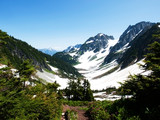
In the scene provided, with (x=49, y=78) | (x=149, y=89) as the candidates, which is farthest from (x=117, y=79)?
(x=149, y=89)

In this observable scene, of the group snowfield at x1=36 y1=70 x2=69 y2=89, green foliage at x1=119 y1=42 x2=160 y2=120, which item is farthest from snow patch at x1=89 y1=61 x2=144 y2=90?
green foliage at x1=119 y1=42 x2=160 y2=120

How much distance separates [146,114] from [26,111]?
27.0 ft

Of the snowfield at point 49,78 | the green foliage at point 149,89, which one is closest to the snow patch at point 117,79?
the snowfield at point 49,78

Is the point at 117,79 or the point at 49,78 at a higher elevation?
the point at 49,78

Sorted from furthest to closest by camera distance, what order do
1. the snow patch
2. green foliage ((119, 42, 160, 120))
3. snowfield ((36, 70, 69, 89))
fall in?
snowfield ((36, 70, 69, 89)) < the snow patch < green foliage ((119, 42, 160, 120))

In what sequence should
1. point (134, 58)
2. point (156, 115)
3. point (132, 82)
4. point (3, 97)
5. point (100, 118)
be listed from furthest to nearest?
1. point (134, 58)
2. point (100, 118)
3. point (132, 82)
4. point (156, 115)
5. point (3, 97)

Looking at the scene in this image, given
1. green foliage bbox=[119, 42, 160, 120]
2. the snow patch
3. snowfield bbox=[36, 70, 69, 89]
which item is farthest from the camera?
snowfield bbox=[36, 70, 69, 89]

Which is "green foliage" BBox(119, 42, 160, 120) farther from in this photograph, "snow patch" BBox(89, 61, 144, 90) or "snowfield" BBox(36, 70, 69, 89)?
"snowfield" BBox(36, 70, 69, 89)

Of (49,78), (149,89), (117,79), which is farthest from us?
(49,78)

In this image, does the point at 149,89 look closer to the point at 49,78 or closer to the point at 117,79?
the point at 117,79

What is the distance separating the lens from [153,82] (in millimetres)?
9445

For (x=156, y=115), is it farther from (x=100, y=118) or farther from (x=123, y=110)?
(x=100, y=118)

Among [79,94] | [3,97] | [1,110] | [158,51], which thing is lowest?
[79,94]

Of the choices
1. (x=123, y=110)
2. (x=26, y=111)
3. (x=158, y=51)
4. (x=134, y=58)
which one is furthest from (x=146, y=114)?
(x=134, y=58)
